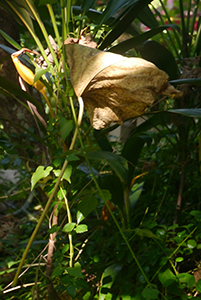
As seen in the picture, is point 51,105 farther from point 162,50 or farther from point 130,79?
point 162,50

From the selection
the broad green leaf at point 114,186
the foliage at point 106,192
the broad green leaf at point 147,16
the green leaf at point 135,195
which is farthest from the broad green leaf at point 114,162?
the broad green leaf at point 147,16

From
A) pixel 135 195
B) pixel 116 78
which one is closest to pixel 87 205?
pixel 116 78

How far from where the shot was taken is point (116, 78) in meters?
0.63

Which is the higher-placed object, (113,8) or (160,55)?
(113,8)

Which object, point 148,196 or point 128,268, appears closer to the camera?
point 128,268

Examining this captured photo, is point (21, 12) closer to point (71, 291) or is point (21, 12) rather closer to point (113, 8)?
point (113, 8)

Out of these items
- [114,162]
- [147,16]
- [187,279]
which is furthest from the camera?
[147,16]

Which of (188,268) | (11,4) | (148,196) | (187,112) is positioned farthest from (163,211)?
(11,4)

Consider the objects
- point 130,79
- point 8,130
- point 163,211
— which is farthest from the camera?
point 8,130

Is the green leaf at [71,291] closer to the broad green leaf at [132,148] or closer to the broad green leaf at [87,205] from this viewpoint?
the broad green leaf at [87,205]

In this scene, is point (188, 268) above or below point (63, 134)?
below

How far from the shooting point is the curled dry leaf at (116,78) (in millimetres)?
613

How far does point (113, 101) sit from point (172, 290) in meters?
0.51

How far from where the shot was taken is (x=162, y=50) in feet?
2.91
